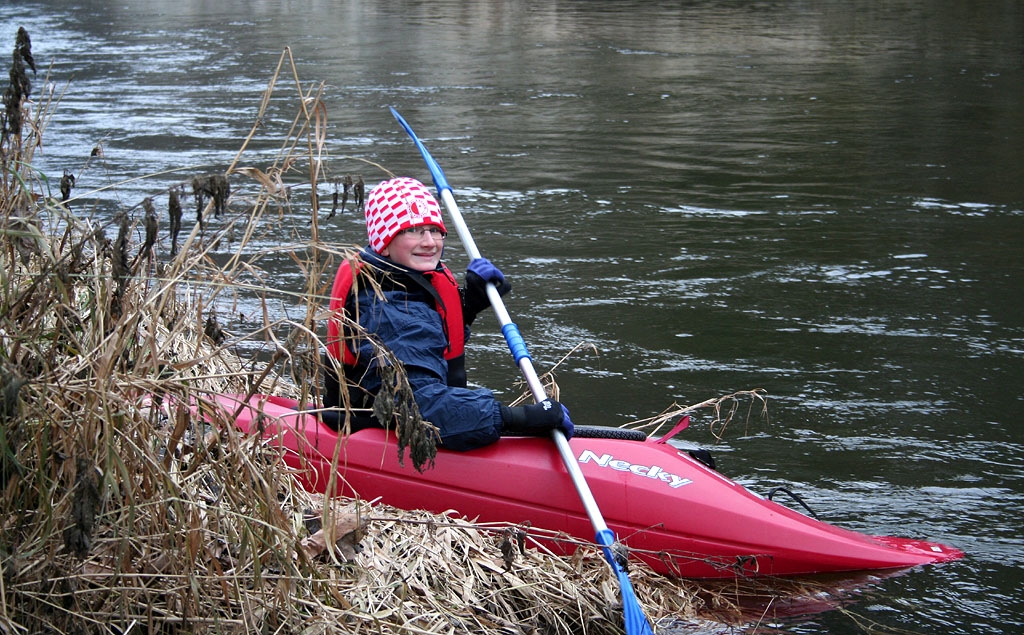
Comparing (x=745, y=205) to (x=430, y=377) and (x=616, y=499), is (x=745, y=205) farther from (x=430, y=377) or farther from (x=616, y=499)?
(x=430, y=377)

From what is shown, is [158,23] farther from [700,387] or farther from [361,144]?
[700,387]

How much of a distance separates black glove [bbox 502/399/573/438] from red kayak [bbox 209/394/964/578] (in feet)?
0.33

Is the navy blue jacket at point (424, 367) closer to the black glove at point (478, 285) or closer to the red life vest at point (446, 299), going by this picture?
the red life vest at point (446, 299)

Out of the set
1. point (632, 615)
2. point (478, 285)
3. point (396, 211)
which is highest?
point (396, 211)

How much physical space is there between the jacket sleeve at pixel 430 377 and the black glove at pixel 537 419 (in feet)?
0.15

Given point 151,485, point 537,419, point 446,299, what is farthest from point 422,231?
point 151,485

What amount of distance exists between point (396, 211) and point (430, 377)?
2.00 ft

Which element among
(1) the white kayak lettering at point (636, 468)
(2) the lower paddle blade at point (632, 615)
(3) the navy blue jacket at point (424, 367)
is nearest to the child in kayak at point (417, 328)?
(3) the navy blue jacket at point (424, 367)

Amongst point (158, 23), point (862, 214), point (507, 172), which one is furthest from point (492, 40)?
point (862, 214)

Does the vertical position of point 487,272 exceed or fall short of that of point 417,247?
it falls short

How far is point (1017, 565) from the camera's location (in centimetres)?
404

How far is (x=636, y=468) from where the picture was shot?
154 inches

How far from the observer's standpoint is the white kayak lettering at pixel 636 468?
390 cm

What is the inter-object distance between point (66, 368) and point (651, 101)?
453 inches
